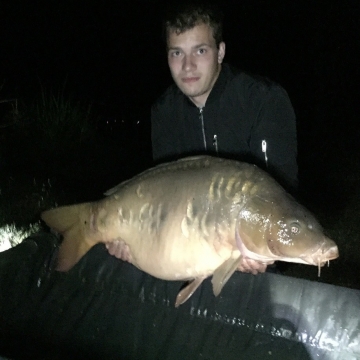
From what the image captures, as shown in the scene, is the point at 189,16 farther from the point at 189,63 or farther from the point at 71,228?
the point at 71,228

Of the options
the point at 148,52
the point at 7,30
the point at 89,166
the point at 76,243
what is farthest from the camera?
the point at 148,52

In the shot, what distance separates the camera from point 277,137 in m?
1.88

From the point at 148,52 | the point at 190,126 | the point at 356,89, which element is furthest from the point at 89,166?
the point at 148,52

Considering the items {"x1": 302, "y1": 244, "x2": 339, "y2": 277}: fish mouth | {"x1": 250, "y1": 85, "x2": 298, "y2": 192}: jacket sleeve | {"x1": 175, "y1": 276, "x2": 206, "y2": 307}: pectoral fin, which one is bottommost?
{"x1": 175, "y1": 276, "x2": 206, "y2": 307}: pectoral fin

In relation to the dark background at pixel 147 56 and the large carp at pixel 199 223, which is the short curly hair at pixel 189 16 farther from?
the dark background at pixel 147 56

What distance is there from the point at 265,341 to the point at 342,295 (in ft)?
0.94

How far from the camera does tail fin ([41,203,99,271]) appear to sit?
1.59 meters

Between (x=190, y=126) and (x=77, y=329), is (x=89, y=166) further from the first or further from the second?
(x=77, y=329)

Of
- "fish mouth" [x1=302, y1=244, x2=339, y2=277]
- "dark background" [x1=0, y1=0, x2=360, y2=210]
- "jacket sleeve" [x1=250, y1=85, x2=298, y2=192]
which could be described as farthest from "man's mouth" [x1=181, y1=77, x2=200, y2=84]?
"dark background" [x1=0, y1=0, x2=360, y2=210]

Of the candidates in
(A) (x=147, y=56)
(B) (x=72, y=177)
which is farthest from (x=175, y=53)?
(A) (x=147, y=56)

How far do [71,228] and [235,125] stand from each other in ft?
2.57

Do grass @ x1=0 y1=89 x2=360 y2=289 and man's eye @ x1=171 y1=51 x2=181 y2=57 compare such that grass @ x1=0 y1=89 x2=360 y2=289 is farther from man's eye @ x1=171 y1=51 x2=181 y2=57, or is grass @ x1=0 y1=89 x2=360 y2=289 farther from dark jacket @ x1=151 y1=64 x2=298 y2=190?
man's eye @ x1=171 y1=51 x2=181 y2=57

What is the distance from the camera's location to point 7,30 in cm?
862

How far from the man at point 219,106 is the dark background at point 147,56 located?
10.5ft
